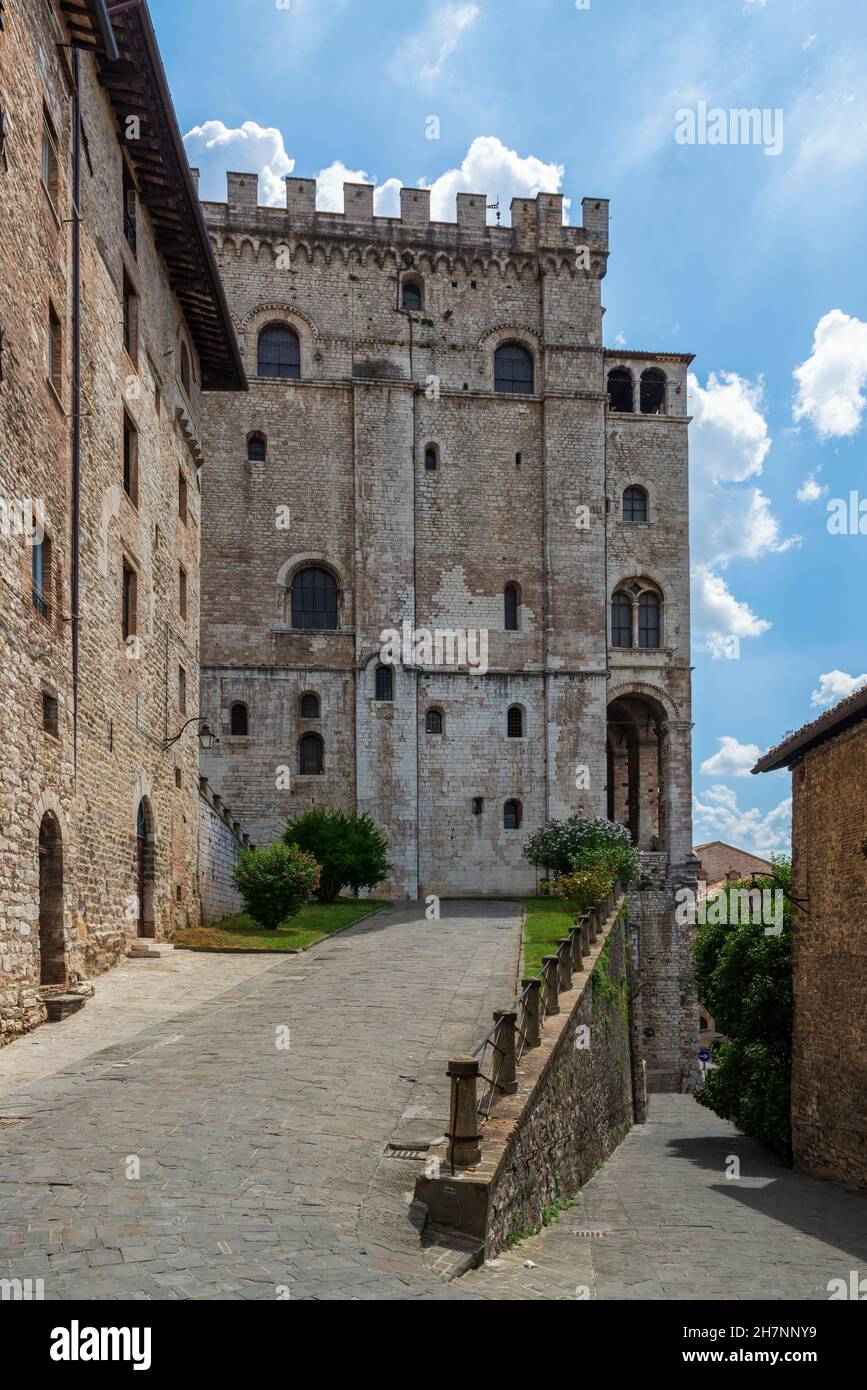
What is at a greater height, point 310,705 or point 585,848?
point 310,705

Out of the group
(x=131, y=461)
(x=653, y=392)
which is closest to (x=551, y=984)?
(x=131, y=461)

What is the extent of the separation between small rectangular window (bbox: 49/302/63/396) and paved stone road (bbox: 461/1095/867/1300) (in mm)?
10979

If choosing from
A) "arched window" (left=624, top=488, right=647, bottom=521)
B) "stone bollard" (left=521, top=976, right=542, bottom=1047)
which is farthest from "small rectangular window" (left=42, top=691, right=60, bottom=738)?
"arched window" (left=624, top=488, right=647, bottom=521)

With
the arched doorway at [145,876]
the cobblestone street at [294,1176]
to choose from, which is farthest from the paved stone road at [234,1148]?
the arched doorway at [145,876]

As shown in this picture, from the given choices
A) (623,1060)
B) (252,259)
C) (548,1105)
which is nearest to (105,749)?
(548,1105)

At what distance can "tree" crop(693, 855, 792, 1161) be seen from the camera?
62.1 ft

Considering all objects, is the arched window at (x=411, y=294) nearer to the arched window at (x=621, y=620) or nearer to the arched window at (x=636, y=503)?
the arched window at (x=636, y=503)

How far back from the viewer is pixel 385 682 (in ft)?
113

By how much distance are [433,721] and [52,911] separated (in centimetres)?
2189

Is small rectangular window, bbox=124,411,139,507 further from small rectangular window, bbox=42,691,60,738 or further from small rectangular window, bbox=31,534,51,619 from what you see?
small rectangular window, bbox=42,691,60,738

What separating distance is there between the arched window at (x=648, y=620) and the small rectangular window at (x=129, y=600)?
21395 mm

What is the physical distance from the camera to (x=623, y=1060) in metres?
22.2

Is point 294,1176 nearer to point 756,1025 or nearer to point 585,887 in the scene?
point 756,1025
